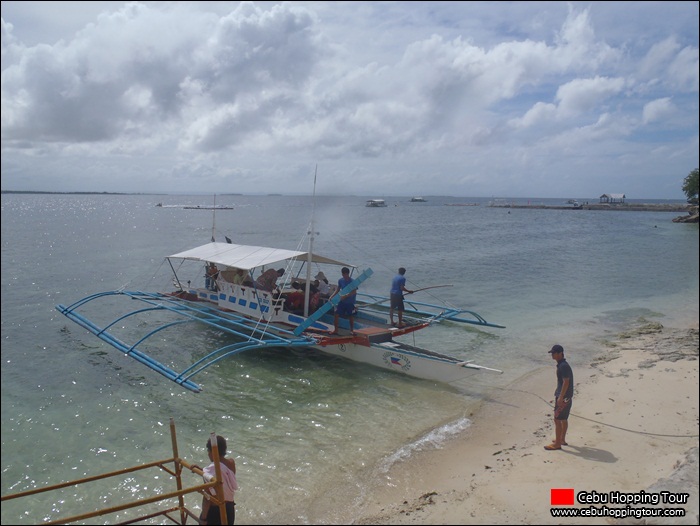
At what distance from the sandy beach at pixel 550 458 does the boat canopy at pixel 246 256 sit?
6.21m

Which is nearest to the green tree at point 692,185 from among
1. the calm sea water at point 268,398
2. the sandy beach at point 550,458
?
the calm sea water at point 268,398

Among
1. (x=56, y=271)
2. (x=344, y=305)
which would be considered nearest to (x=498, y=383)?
(x=344, y=305)

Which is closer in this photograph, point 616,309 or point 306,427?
point 306,427

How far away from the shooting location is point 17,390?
41.1ft

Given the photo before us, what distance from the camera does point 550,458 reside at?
8297mm

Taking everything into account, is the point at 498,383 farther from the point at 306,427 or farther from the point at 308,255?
the point at 308,255

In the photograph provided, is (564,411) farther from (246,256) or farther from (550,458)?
(246,256)

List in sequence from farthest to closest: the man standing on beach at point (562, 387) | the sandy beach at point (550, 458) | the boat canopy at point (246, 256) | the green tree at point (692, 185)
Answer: the green tree at point (692, 185)
the boat canopy at point (246, 256)
the man standing on beach at point (562, 387)
the sandy beach at point (550, 458)

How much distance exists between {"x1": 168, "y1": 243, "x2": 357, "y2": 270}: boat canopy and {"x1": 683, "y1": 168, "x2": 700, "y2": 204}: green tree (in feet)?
274

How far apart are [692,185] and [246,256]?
86.5 metres

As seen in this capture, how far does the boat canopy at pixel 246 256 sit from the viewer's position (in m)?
14.5

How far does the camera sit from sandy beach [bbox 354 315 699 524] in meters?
6.83

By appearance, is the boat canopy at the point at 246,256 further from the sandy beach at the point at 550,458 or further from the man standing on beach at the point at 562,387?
the man standing on beach at the point at 562,387

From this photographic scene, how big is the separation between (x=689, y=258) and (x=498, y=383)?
31.2m
